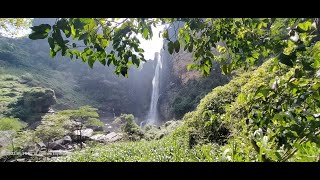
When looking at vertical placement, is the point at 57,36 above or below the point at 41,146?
below

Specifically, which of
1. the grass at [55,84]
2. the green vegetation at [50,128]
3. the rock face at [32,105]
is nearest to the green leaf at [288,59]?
the green vegetation at [50,128]

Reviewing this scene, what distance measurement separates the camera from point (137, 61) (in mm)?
1083

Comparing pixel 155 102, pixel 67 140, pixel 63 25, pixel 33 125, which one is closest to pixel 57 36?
pixel 63 25

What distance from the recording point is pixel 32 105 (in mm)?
28969

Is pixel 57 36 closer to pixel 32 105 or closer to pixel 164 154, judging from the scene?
pixel 164 154

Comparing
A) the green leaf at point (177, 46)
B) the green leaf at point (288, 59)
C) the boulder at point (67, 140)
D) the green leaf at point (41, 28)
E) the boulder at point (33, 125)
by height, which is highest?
the boulder at point (33, 125)

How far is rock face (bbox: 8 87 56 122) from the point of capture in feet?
89.6

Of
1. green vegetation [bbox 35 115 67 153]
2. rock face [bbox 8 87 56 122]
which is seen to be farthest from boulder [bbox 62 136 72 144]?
rock face [bbox 8 87 56 122]

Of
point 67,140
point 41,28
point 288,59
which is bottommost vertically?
point 288,59

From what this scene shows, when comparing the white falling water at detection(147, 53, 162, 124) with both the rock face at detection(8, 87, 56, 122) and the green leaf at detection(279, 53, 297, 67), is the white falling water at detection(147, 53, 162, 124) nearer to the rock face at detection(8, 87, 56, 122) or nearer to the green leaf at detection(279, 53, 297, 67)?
the rock face at detection(8, 87, 56, 122)

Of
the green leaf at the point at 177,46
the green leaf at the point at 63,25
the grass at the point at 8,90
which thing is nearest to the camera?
the green leaf at the point at 63,25

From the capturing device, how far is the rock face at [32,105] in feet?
89.6

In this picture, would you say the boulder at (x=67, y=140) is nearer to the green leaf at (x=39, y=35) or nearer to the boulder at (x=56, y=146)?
the boulder at (x=56, y=146)
